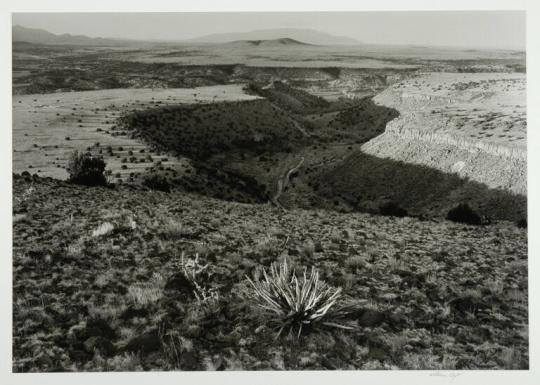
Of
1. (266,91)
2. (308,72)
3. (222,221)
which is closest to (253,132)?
(266,91)

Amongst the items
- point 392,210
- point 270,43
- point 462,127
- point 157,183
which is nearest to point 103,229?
point 157,183

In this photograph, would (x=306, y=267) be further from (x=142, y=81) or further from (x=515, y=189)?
(x=142, y=81)

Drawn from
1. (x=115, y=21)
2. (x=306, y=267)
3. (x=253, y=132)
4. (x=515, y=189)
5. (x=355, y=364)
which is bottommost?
(x=355, y=364)

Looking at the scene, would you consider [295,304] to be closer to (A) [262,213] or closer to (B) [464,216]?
(A) [262,213]

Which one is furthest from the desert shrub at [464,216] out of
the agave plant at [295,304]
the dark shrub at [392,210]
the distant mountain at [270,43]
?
the agave plant at [295,304]

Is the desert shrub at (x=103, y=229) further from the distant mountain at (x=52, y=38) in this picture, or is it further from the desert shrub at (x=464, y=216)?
the desert shrub at (x=464, y=216)
